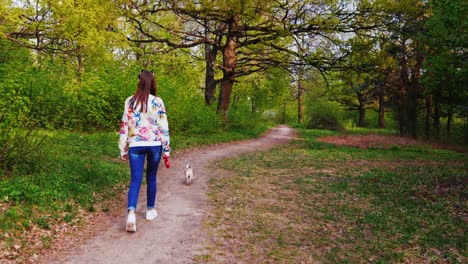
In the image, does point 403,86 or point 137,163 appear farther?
point 403,86

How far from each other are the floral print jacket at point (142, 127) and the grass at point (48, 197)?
1.50 metres

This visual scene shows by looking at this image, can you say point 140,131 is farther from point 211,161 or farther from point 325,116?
point 325,116

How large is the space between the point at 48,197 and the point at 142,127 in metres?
2.14

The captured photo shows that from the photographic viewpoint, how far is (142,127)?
4.77 metres

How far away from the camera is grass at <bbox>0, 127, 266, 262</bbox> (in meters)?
4.20

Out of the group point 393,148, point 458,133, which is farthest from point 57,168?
point 458,133

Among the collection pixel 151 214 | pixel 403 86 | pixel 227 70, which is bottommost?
pixel 151 214

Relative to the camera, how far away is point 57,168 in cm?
662

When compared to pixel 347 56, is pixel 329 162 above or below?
below

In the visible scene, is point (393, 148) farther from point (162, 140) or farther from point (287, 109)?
point (287, 109)

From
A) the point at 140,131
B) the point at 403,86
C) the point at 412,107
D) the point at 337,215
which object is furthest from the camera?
the point at 403,86

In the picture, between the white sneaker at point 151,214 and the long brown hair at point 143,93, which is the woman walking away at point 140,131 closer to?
the long brown hair at point 143,93

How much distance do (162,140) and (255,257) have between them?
2.21m

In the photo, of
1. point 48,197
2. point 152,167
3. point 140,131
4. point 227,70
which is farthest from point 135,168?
point 227,70
